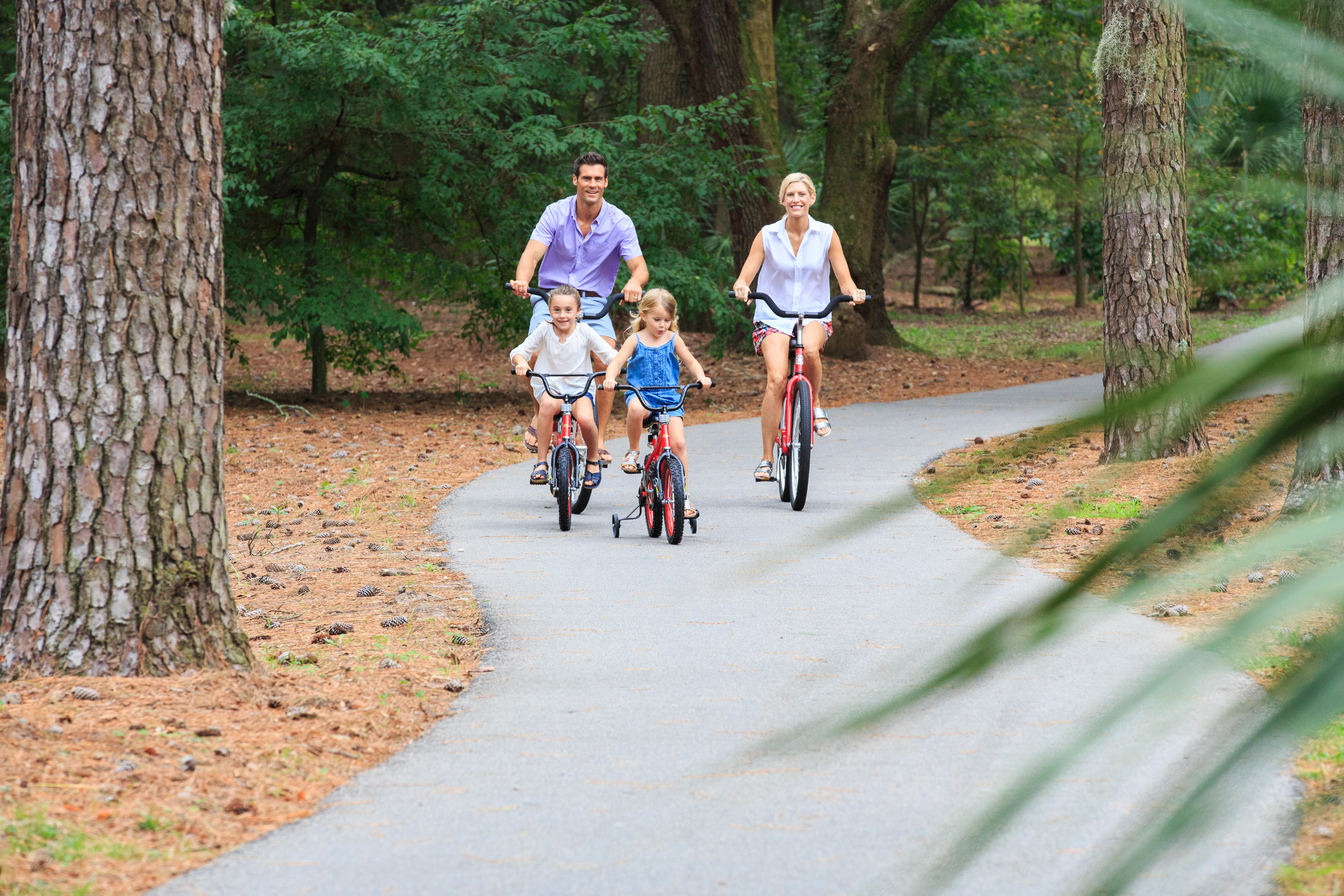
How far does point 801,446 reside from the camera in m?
8.32

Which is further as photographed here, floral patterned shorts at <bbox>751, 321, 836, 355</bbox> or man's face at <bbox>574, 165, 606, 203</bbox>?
floral patterned shorts at <bbox>751, 321, 836, 355</bbox>

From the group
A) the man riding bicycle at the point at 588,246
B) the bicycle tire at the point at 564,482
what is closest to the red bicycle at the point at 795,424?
the man riding bicycle at the point at 588,246

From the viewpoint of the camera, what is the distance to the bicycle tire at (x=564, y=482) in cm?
784

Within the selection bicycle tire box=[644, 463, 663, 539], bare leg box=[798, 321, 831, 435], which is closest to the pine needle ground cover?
bicycle tire box=[644, 463, 663, 539]

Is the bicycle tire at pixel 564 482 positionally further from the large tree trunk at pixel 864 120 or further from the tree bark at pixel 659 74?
the tree bark at pixel 659 74

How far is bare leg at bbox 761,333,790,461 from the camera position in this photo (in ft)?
29.4

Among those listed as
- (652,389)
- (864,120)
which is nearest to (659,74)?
(864,120)

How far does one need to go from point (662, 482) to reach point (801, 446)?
1.10m

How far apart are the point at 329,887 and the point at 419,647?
7.38 ft

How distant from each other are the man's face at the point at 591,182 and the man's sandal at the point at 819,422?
2004 millimetres

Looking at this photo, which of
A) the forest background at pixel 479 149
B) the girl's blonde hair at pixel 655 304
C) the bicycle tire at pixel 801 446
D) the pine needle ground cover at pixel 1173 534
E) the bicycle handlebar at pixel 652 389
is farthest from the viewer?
the forest background at pixel 479 149

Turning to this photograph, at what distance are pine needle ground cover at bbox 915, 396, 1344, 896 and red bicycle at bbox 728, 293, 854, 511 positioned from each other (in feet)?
24.8

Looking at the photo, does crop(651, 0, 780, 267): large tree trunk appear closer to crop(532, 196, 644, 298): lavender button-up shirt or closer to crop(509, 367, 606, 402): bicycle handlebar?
crop(532, 196, 644, 298): lavender button-up shirt

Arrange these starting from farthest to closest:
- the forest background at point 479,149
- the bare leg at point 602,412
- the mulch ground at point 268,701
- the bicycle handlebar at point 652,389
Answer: the forest background at point 479,149
the bare leg at point 602,412
the bicycle handlebar at point 652,389
the mulch ground at point 268,701
